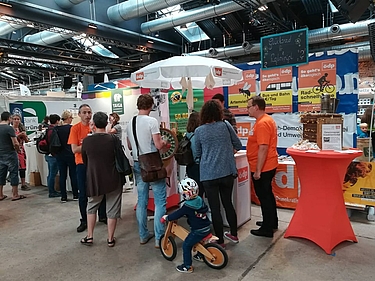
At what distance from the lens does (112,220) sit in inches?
113

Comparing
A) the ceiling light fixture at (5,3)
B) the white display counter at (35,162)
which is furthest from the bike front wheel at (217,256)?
the ceiling light fixture at (5,3)

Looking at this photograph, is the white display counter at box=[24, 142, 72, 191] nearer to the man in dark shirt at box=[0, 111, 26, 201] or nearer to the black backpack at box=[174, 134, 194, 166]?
the man in dark shirt at box=[0, 111, 26, 201]

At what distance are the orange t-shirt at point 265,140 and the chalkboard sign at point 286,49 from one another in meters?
2.28

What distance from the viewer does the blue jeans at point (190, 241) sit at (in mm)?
2303

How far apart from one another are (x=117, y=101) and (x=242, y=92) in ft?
15.9

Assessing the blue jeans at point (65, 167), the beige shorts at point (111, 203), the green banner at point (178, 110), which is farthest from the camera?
the green banner at point (178, 110)

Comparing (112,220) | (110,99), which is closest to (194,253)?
(112,220)

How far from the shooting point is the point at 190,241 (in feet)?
7.57

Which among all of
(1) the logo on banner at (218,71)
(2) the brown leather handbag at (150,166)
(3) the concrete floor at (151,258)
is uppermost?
(1) the logo on banner at (218,71)

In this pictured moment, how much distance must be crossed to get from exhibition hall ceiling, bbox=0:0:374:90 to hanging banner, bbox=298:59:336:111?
6.12 feet

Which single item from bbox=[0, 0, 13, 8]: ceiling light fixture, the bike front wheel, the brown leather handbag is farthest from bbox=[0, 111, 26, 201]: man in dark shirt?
the bike front wheel

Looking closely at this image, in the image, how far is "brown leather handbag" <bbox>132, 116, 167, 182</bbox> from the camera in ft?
8.76

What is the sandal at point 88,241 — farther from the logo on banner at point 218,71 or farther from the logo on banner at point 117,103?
the logo on banner at point 117,103

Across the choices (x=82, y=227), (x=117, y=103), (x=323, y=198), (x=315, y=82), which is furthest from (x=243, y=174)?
(x=117, y=103)
